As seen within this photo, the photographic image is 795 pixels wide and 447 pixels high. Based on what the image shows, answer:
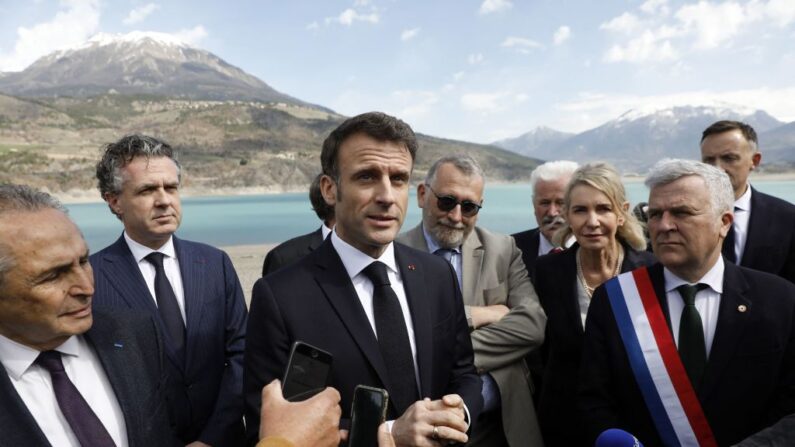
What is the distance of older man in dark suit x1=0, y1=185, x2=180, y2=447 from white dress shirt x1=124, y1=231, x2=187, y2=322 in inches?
40.4

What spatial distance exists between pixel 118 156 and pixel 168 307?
103 centimetres

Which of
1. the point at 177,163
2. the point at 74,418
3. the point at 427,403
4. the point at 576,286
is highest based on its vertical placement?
the point at 177,163

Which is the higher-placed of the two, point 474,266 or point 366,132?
point 366,132

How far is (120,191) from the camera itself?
3.40m

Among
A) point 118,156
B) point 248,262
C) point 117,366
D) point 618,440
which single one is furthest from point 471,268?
point 248,262

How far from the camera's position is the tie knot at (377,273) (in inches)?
92.1

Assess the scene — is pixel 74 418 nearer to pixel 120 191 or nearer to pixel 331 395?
pixel 331 395

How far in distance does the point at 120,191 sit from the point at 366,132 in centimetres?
191

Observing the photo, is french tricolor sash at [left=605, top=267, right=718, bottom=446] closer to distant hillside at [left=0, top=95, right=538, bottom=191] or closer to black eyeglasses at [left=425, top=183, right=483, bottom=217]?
black eyeglasses at [left=425, top=183, right=483, bottom=217]

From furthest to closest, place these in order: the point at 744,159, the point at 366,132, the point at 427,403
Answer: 1. the point at 744,159
2. the point at 366,132
3. the point at 427,403

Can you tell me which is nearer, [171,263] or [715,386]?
[715,386]

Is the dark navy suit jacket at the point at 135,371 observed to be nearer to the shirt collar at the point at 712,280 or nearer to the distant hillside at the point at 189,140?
A: the shirt collar at the point at 712,280

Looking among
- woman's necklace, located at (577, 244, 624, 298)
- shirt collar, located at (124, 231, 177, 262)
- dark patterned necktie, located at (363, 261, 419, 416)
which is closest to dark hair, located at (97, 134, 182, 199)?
shirt collar, located at (124, 231, 177, 262)

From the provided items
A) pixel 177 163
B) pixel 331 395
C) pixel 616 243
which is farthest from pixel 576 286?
pixel 177 163
